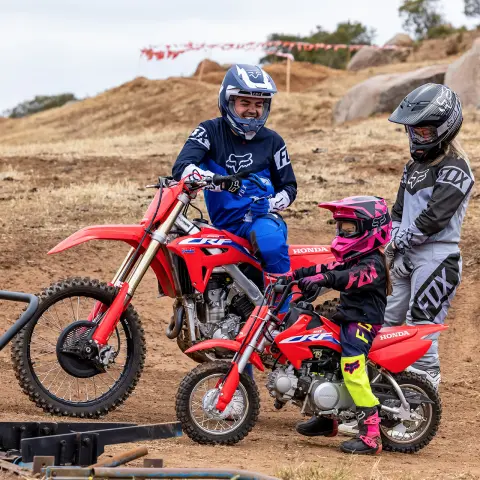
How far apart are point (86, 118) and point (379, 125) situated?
15.0 meters

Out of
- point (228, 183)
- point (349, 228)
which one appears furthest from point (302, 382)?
point (228, 183)

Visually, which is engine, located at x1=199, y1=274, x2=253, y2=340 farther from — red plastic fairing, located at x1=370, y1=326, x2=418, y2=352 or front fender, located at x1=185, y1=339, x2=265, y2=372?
red plastic fairing, located at x1=370, y1=326, x2=418, y2=352

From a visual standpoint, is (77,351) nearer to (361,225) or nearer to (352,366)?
(352,366)

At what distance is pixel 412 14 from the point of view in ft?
185

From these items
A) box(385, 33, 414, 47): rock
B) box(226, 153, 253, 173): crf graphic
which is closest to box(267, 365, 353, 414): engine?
box(226, 153, 253, 173): crf graphic

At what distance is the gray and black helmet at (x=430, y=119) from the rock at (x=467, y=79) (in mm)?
17311

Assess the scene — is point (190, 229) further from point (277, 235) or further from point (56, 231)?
point (56, 231)

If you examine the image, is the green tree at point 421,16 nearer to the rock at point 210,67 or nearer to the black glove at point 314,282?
the rock at point 210,67

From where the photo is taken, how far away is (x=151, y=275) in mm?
11391

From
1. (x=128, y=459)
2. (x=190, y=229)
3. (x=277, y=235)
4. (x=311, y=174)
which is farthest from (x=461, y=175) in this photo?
(x=311, y=174)

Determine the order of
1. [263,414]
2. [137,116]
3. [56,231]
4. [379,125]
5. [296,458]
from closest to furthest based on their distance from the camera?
[296,458] < [263,414] < [56,231] < [379,125] < [137,116]

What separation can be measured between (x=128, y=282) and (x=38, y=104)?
173 ft

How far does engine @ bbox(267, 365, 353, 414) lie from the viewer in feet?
21.1

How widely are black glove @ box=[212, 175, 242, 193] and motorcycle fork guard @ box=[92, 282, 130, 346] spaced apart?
0.87 meters
